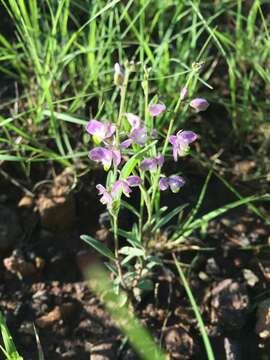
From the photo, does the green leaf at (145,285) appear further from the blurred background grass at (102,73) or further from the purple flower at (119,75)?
the purple flower at (119,75)

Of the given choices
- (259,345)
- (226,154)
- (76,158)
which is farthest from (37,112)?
(259,345)

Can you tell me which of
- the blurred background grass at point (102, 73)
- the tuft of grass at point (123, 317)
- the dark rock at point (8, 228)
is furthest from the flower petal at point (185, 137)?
the dark rock at point (8, 228)

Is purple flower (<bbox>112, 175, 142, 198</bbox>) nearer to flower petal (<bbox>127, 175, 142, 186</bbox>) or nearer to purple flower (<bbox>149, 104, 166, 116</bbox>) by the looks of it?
flower petal (<bbox>127, 175, 142, 186</bbox>)

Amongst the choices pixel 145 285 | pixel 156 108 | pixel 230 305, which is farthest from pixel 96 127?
pixel 230 305

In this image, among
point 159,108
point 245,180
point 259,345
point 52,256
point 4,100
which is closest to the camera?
point 159,108

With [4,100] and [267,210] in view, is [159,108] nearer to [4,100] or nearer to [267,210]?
[267,210]

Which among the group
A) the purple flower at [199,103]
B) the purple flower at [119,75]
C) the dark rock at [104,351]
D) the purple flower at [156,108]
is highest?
the purple flower at [119,75]

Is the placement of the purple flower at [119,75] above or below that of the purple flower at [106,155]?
above

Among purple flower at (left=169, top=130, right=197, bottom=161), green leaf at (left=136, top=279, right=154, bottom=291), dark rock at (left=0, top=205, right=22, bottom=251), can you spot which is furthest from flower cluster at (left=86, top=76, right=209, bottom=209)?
dark rock at (left=0, top=205, right=22, bottom=251)

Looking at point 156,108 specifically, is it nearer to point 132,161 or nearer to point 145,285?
point 132,161
